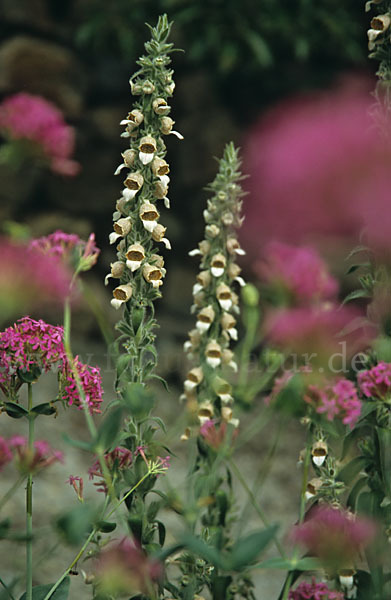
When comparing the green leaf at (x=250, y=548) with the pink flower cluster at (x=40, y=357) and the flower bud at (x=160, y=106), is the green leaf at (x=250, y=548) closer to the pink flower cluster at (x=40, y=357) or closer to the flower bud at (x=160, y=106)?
the pink flower cluster at (x=40, y=357)

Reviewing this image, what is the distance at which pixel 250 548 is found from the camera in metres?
0.60

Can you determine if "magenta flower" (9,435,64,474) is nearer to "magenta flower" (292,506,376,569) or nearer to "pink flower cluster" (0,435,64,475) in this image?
"pink flower cluster" (0,435,64,475)

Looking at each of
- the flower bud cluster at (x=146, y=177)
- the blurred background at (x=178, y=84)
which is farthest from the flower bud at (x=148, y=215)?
the blurred background at (x=178, y=84)

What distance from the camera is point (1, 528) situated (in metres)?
0.71

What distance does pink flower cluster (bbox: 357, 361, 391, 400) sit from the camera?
0.75 m

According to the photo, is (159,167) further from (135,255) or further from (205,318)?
(205,318)

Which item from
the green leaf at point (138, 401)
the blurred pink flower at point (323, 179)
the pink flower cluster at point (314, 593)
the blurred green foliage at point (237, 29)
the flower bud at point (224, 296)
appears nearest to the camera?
the blurred pink flower at point (323, 179)

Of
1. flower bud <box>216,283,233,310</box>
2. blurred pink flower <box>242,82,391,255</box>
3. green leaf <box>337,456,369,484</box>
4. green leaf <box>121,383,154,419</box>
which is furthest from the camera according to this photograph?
flower bud <box>216,283,233,310</box>

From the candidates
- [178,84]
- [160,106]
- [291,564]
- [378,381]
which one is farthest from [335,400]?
[178,84]

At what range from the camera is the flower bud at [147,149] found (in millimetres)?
821

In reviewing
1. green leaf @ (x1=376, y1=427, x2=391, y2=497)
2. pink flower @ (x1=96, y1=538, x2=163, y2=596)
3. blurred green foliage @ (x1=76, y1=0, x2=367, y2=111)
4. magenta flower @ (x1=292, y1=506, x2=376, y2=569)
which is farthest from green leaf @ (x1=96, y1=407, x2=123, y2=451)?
blurred green foliage @ (x1=76, y1=0, x2=367, y2=111)

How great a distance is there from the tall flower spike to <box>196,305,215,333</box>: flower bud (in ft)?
0.53

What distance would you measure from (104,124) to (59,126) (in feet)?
8.13

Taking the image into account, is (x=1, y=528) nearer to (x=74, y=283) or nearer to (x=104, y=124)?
(x=74, y=283)
